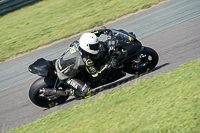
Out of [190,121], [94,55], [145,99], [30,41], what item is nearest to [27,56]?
[30,41]

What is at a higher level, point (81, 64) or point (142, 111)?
point (81, 64)

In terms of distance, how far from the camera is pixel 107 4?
15.9m

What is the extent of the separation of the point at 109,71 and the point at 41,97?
77.9 inches

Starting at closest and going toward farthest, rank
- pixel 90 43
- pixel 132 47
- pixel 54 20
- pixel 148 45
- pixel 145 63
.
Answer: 1. pixel 90 43
2. pixel 132 47
3. pixel 145 63
4. pixel 148 45
5. pixel 54 20

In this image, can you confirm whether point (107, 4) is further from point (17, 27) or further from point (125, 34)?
point (125, 34)

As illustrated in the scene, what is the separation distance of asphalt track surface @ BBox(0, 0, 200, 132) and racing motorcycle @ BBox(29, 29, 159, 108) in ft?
0.95

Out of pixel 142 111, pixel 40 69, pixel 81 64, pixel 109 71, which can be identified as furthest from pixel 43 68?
pixel 142 111

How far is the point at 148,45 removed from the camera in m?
9.39

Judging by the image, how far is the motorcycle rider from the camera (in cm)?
608

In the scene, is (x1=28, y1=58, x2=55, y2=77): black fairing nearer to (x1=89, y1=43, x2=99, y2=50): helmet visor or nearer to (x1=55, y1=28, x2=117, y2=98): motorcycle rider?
(x1=55, y1=28, x2=117, y2=98): motorcycle rider

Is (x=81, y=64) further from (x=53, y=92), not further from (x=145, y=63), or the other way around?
(x=145, y=63)

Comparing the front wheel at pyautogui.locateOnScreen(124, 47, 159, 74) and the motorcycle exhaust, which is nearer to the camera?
the motorcycle exhaust

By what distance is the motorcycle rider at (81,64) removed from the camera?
6078mm

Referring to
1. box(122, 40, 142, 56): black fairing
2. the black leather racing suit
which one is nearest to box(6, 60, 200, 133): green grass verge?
the black leather racing suit
